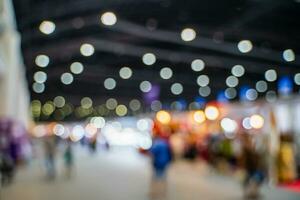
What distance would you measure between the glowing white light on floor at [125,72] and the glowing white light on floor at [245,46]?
19537mm

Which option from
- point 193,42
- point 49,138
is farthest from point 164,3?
point 49,138

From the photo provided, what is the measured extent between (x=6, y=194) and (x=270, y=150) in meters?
5.62

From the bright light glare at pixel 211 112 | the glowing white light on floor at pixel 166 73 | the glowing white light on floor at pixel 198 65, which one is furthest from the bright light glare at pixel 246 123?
the glowing white light on floor at pixel 166 73

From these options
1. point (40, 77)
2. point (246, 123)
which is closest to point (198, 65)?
point (246, 123)

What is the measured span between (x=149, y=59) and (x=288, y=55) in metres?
17.1

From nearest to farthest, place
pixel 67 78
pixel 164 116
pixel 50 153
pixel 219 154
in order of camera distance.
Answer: pixel 50 153 → pixel 219 154 → pixel 164 116 → pixel 67 78

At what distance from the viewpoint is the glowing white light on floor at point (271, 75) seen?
881 centimetres

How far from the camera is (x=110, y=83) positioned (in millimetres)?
39125

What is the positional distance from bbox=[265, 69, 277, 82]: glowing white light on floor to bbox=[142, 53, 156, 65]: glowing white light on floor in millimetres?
12825

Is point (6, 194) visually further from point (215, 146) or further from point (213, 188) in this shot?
point (215, 146)

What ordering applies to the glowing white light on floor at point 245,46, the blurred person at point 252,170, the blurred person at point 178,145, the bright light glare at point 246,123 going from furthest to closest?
the blurred person at point 178,145
the bright light glare at point 246,123
the blurred person at point 252,170
the glowing white light on floor at point 245,46

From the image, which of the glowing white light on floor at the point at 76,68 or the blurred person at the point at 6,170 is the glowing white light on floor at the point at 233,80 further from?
the glowing white light on floor at the point at 76,68

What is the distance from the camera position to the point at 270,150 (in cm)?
1083

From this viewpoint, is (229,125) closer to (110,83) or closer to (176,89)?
(176,89)
